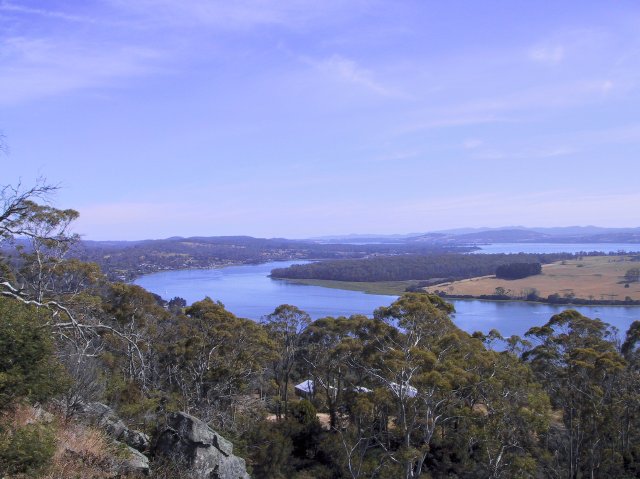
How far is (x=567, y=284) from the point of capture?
207 ft

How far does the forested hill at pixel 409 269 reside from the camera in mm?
83938

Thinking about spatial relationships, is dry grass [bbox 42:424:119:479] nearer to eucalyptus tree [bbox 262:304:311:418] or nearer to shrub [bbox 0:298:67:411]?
shrub [bbox 0:298:67:411]

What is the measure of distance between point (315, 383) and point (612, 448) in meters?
9.17

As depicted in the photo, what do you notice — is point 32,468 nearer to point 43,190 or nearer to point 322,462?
point 43,190

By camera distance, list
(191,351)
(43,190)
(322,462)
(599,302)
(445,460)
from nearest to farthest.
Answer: (43,190) → (445,460) → (322,462) → (191,351) → (599,302)

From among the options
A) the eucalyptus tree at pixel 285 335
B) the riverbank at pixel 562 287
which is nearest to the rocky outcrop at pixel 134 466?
the eucalyptus tree at pixel 285 335

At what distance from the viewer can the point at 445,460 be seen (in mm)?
12969

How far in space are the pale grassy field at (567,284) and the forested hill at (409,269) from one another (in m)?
7.98

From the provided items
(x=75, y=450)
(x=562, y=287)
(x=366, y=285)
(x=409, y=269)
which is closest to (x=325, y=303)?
(x=366, y=285)

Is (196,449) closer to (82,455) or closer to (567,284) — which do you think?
(82,455)

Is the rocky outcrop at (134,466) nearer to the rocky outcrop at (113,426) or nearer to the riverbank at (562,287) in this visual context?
the rocky outcrop at (113,426)

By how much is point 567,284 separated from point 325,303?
2967cm

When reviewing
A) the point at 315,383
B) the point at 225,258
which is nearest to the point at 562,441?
the point at 315,383

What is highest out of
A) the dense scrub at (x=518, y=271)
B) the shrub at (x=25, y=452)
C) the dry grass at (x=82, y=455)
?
the shrub at (x=25, y=452)
